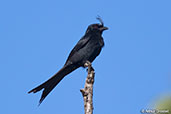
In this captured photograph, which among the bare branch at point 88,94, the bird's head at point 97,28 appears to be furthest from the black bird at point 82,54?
the bare branch at point 88,94

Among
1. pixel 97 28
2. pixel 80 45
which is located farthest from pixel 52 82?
pixel 97 28

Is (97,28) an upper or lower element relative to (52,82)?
upper

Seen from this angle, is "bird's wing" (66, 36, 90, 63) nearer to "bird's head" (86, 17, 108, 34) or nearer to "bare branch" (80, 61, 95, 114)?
"bird's head" (86, 17, 108, 34)

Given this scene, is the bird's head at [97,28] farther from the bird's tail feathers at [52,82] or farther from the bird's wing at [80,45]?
the bird's tail feathers at [52,82]

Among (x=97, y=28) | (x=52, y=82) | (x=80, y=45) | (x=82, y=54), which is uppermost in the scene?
(x=97, y=28)

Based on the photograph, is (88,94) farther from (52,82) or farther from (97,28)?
(97,28)

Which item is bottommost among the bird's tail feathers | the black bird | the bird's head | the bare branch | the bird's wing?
the bare branch

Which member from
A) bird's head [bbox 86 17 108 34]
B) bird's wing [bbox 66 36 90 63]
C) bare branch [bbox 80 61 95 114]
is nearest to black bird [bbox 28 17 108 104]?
bird's wing [bbox 66 36 90 63]

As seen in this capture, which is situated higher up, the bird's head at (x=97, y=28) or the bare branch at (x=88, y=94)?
the bird's head at (x=97, y=28)

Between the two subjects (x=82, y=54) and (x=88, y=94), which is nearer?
(x=88, y=94)

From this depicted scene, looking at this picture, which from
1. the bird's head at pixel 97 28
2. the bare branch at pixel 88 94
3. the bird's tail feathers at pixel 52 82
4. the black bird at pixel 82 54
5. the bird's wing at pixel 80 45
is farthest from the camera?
the bird's head at pixel 97 28

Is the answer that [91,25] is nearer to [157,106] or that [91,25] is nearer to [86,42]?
[86,42]

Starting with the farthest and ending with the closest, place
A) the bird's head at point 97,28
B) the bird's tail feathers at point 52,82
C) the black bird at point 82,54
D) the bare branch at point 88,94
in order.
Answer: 1. the bird's head at point 97,28
2. the black bird at point 82,54
3. the bird's tail feathers at point 52,82
4. the bare branch at point 88,94

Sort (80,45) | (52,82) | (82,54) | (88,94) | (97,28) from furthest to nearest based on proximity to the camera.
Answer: (97,28) → (80,45) → (82,54) → (52,82) → (88,94)
